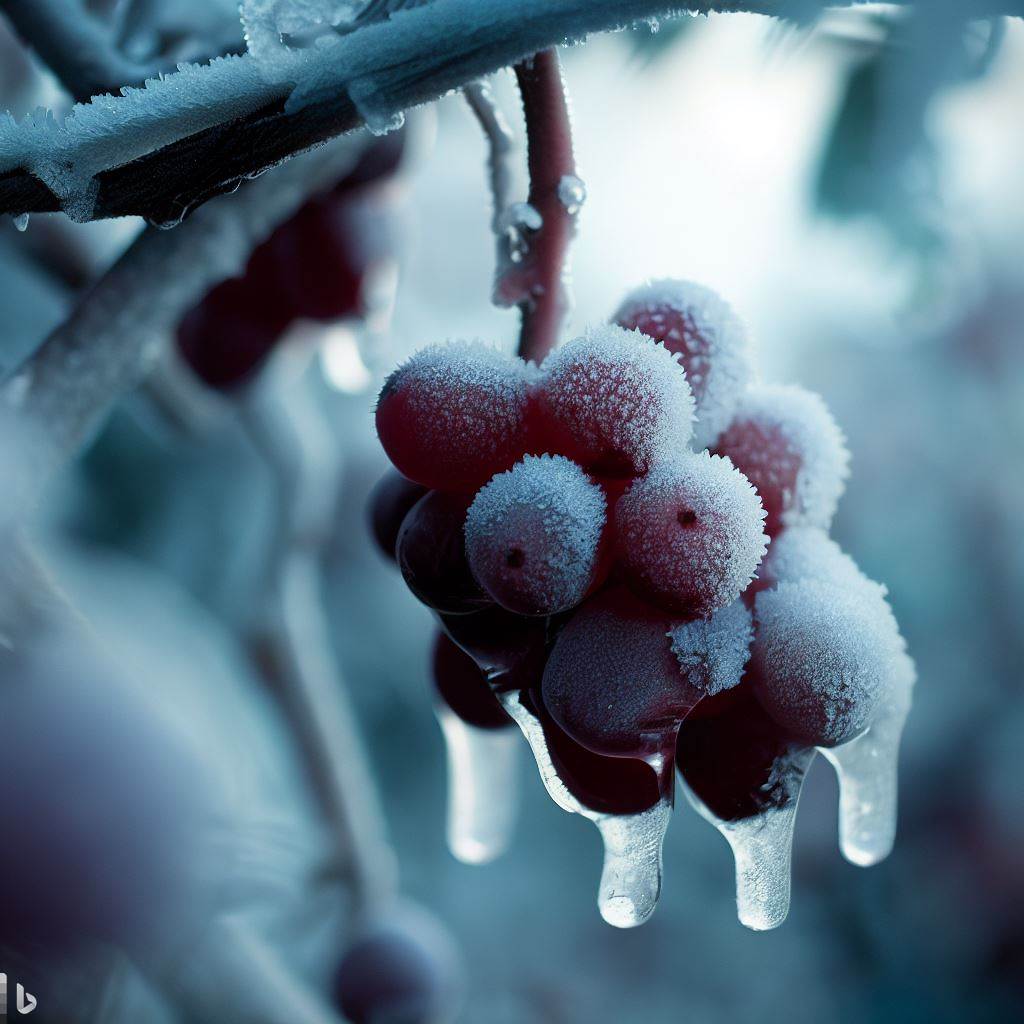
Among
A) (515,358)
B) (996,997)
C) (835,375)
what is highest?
(835,375)

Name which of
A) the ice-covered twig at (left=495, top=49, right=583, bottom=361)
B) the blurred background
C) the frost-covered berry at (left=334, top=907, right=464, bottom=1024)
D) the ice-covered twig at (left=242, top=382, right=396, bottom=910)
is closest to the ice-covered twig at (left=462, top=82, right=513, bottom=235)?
the ice-covered twig at (left=495, top=49, right=583, bottom=361)

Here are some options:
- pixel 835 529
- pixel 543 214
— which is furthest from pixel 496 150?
pixel 835 529

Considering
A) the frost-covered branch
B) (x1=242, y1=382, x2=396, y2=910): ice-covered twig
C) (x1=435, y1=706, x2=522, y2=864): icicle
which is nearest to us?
the frost-covered branch

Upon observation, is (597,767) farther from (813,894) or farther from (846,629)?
(813,894)

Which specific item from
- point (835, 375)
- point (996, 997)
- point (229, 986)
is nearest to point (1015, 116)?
point (835, 375)

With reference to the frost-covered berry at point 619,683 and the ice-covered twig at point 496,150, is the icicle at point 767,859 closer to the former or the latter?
the frost-covered berry at point 619,683

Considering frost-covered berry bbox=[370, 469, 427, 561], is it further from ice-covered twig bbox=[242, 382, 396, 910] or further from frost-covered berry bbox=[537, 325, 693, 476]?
ice-covered twig bbox=[242, 382, 396, 910]

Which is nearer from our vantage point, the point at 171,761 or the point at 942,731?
the point at 171,761
